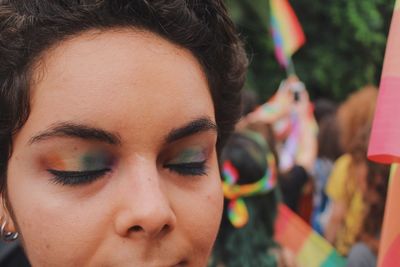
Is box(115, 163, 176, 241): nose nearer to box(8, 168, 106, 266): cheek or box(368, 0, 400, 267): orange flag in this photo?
box(8, 168, 106, 266): cheek

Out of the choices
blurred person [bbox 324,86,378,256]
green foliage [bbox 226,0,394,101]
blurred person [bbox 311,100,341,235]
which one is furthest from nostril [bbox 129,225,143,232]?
green foliage [bbox 226,0,394,101]

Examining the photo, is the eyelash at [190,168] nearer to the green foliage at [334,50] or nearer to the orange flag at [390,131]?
the orange flag at [390,131]

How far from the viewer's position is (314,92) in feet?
40.6

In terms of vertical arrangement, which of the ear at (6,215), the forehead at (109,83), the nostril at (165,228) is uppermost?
the forehead at (109,83)

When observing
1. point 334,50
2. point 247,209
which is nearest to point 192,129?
point 247,209

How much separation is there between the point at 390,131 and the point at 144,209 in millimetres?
459

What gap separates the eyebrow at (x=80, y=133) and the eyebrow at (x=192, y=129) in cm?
10

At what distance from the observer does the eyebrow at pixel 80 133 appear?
1.01 metres

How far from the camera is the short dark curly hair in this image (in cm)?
106

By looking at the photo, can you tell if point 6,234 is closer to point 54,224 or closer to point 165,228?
point 54,224

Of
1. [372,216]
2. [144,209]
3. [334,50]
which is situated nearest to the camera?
[144,209]

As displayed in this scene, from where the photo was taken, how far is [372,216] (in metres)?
2.30

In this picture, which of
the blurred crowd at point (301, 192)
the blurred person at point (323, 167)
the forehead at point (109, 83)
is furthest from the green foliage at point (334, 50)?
the forehead at point (109, 83)

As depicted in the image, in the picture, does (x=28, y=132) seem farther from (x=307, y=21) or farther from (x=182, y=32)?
(x=307, y=21)
